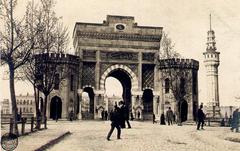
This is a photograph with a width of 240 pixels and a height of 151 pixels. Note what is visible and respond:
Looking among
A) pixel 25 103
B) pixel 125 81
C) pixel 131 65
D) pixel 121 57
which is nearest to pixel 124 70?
pixel 131 65

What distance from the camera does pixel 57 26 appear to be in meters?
24.5

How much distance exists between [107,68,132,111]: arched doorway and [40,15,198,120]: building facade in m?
0.54

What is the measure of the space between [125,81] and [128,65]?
13.8ft

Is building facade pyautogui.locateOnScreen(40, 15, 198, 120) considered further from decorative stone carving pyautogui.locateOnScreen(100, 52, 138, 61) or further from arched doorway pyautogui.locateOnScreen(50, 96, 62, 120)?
arched doorway pyautogui.locateOnScreen(50, 96, 62, 120)

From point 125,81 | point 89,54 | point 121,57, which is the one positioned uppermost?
point 89,54

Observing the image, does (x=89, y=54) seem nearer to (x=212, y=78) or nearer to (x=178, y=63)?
(x=178, y=63)

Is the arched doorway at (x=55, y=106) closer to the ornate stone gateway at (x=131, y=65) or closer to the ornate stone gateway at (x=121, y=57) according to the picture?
the ornate stone gateway at (x=131, y=65)

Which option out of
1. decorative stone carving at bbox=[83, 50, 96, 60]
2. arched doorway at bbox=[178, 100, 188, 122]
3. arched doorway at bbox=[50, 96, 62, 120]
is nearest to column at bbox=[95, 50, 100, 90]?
decorative stone carving at bbox=[83, 50, 96, 60]

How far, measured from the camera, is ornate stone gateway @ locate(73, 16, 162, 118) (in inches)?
1550

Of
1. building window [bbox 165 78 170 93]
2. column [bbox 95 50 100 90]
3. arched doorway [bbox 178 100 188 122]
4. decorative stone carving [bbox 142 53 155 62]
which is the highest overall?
decorative stone carving [bbox 142 53 155 62]

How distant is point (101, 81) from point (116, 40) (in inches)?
175

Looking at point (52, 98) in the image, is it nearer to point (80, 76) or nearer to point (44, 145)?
point (80, 76)

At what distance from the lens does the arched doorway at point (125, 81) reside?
136ft

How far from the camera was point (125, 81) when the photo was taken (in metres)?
44.0
